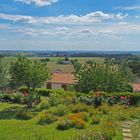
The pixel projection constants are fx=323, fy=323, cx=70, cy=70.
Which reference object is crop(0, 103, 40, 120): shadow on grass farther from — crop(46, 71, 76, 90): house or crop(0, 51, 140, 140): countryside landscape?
crop(46, 71, 76, 90): house

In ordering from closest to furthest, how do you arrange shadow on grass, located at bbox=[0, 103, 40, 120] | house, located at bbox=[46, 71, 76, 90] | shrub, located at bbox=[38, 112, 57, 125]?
shrub, located at bbox=[38, 112, 57, 125], shadow on grass, located at bbox=[0, 103, 40, 120], house, located at bbox=[46, 71, 76, 90]

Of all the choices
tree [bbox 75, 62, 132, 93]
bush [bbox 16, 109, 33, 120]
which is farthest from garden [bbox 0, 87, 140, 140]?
tree [bbox 75, 62, 132, 93]

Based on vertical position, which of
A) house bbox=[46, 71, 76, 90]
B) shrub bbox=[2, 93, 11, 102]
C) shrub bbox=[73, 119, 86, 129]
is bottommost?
house bbox=[46, 71, 76, 90]

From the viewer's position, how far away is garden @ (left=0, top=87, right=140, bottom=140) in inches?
528

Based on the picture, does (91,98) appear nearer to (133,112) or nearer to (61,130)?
A: (133,112)

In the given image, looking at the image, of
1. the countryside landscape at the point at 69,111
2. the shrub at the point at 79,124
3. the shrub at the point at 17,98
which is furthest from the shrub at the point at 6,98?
the shrub at the point at 79,124

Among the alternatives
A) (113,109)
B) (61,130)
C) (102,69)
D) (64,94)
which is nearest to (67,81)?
(102,69)

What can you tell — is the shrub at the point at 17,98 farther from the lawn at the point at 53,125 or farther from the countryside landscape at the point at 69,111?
the lawn at the point at 53,125

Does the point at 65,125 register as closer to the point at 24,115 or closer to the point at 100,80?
the point at 24,115

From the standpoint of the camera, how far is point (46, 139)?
41.1 feet

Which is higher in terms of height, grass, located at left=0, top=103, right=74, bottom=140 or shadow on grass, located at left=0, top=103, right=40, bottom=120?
grass, located at left=0, top=103, right=74, bottom=140

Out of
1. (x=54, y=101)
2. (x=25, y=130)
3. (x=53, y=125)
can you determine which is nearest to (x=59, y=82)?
(x=54, y=101)

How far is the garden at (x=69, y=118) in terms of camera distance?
13.4 meters

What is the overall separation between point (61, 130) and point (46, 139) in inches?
96.1
